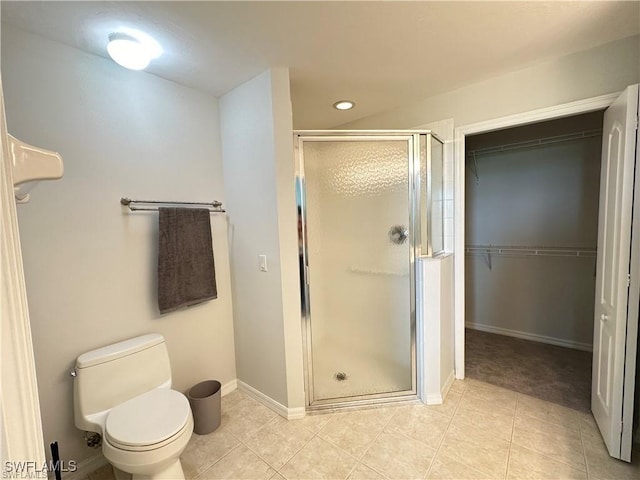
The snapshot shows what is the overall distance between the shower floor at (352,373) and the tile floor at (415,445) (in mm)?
163

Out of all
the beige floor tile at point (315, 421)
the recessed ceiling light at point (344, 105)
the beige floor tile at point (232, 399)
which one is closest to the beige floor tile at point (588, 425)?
the beige floor tile at point (315, 421)

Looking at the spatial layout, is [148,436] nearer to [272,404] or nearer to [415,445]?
[272,404]

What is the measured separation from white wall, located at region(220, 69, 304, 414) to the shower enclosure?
105mm

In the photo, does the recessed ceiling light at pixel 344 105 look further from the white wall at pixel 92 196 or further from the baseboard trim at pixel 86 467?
the baseboard trim at pixel 86 467

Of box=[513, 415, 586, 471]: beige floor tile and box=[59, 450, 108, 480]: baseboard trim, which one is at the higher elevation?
box=[59, 450, 108, 480]: baseboard trim

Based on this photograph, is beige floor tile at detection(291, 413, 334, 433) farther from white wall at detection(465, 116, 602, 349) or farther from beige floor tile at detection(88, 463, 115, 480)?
white wall at detection(465, 116, 602, 349)

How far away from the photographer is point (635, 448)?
5.38 ft

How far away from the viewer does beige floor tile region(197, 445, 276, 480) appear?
1561mm

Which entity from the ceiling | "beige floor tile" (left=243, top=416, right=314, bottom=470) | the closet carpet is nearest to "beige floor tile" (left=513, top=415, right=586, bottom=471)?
the closet carpet

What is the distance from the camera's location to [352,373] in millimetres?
2316

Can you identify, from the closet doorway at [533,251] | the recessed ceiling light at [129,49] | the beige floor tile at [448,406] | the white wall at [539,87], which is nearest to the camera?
the recessed ceiling light at [129,49]

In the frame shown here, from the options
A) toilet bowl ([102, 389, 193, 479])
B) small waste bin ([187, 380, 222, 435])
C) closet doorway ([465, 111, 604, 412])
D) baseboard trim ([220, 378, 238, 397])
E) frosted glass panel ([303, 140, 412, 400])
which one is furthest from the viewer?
closet doorway ([465, 111, 604, 412])

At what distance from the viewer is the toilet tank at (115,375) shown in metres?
1.49

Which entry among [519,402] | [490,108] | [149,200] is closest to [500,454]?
[519,402]
